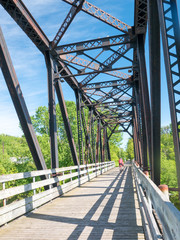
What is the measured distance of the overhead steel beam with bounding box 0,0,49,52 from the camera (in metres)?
8.02

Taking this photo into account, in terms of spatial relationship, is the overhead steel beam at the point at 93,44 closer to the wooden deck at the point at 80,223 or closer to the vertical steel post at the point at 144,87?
the vertical steel post at the point at 144,87

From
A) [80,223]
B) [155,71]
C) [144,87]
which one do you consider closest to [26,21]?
[144,87]

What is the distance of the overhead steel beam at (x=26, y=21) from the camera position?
26.3ft

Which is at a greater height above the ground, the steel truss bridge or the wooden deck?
the steel truss bridge

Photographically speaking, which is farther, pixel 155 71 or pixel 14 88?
pixel 14 88

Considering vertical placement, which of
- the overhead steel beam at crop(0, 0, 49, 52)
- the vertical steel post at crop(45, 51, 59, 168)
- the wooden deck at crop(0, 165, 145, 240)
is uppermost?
the overhead steel beam at crop(0, 0, 49, 52)

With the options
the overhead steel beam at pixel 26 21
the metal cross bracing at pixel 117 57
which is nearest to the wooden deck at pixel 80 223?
the metal cross bracing at pixel 117 57

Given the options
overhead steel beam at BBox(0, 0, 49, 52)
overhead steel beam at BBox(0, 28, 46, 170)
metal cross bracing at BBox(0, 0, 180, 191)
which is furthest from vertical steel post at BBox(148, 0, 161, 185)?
overhead steel beam at BBox(0, 0, 49, 52)

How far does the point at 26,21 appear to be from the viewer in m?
8.79

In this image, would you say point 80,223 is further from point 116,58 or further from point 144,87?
point 116,58

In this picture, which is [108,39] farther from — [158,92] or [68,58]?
[158,92]

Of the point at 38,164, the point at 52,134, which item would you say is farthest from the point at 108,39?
the point at 38,164

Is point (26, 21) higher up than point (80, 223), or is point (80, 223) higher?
point (26, 21)

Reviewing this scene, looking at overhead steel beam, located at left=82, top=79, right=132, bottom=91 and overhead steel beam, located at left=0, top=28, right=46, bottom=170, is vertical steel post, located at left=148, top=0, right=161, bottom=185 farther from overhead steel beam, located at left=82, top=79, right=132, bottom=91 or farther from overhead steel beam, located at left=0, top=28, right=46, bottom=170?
overhead steel beam, located at left=82, top=79, right=132, bottom=91
